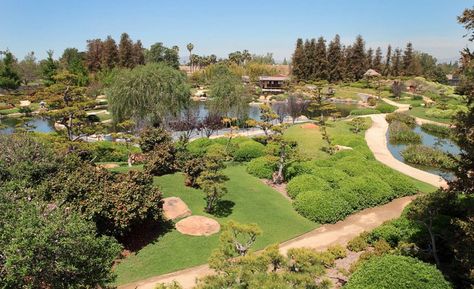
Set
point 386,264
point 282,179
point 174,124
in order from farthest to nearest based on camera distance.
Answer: point 174,124 → point 282,179 → point 386,264

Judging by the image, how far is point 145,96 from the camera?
34250mm

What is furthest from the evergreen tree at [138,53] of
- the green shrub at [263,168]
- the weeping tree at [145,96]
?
the green shrub at [263,168]

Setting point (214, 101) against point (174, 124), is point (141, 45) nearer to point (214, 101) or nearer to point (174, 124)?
point (214, 101)

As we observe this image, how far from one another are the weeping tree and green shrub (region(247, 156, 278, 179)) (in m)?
13.4

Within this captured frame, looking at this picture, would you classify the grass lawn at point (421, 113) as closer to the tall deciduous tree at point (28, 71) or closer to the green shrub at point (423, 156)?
the green shrub at point (423, 156)

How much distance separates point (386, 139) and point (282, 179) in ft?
58.3

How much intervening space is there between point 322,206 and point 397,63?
79.0 meters

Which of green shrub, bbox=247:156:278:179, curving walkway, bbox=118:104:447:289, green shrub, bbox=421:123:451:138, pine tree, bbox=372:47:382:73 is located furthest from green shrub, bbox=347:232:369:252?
pine tree, bbox=372:47:382:73

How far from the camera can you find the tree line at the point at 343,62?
259 feet

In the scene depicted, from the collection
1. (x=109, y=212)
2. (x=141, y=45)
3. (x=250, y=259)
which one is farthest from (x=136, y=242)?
(x=141, y=45)

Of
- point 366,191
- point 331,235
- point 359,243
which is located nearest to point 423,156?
point 366,191

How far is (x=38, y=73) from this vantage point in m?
85.8

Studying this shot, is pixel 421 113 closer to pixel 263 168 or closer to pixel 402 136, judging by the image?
pixel 402 136

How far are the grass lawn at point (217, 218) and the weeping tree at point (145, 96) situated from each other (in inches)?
520
